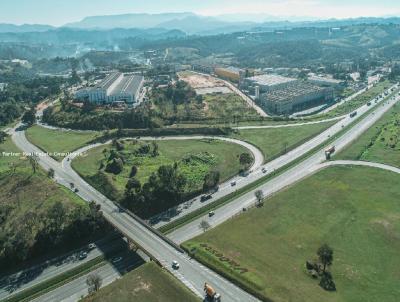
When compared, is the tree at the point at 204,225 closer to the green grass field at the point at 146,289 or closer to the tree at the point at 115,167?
the green grass field at the point at 146,289

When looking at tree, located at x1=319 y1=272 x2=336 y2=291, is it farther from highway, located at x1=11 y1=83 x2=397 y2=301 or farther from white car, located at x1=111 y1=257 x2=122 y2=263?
white car, located at x1=111 y1=257 x2=122 y2=263

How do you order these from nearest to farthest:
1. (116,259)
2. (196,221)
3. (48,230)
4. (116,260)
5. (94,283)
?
(94,283) < (116,260) < (116,259) < (48,230) < (196,221)

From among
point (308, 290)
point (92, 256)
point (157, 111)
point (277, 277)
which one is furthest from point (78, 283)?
point (157, 111)

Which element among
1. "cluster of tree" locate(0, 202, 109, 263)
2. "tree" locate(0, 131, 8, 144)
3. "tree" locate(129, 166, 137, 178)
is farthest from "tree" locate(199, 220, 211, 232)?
"tree" locate(0, 131, 8, 144)

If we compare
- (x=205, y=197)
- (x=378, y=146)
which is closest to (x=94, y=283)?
(x=205, y=197)

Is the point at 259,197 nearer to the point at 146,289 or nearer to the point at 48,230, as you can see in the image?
Result: the point at 146,289
